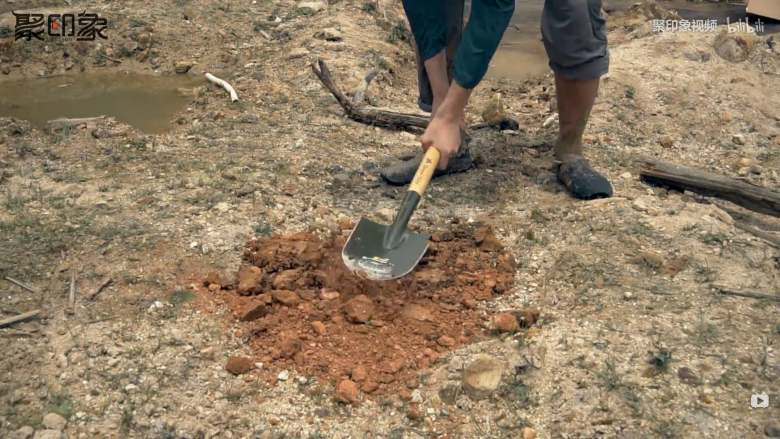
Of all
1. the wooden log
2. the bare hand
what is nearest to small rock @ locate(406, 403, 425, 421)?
the bare hand

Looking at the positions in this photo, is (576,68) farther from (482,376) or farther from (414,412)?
(414,412)

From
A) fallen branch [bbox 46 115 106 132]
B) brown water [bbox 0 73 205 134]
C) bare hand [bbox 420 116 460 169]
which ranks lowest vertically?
brown water [bbox 0 73 205 134]

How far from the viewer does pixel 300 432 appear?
2.38 metres

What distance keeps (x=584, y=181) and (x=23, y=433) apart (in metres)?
2.46

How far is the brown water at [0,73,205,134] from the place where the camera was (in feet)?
16.1

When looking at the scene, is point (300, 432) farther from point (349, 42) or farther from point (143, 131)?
point (349, 42)

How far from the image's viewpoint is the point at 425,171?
2.91 metres

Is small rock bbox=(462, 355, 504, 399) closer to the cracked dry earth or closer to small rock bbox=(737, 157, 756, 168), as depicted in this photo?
the cracked dry earth

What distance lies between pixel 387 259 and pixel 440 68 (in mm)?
995

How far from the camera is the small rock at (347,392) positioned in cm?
246

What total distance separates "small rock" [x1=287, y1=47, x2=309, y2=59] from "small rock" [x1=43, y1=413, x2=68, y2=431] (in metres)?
3.58

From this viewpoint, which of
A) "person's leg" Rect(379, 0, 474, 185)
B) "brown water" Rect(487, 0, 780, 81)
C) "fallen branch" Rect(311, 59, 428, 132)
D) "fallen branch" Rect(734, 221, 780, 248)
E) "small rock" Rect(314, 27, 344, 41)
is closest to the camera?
"fallen branch" Rect(734, 221, 780, 248)

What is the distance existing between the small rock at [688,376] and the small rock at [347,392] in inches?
39.9

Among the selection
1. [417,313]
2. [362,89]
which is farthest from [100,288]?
[362,89]
